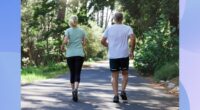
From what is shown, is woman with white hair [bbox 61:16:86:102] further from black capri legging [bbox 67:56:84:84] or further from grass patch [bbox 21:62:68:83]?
grass patch [bbox 21:62:68:83]

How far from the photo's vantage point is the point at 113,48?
1062 cm

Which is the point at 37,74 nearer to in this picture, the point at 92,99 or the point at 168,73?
the point at 168,73

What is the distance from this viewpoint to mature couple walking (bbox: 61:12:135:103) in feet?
34.8

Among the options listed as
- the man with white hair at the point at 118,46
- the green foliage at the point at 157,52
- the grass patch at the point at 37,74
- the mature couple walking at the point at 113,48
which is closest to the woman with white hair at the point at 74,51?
the mature couple walking at the point at 113,48

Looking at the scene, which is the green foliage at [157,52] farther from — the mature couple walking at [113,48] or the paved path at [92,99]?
the mature couple walking at [113,48]

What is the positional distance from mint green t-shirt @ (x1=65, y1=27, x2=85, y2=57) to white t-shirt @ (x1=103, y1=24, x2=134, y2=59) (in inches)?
25.2

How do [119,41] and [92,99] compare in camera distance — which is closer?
[119,41]

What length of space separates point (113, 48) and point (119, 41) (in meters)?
0.18

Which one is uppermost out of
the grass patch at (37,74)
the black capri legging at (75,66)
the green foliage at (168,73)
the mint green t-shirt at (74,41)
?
the mint green t-shirt at (74,41)

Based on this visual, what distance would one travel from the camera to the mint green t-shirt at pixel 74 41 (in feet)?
35.6

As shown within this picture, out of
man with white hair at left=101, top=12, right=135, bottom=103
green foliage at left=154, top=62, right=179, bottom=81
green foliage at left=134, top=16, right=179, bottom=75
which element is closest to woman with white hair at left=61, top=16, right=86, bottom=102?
man with white hair at left=101, top=12, right=135, bottom=103
